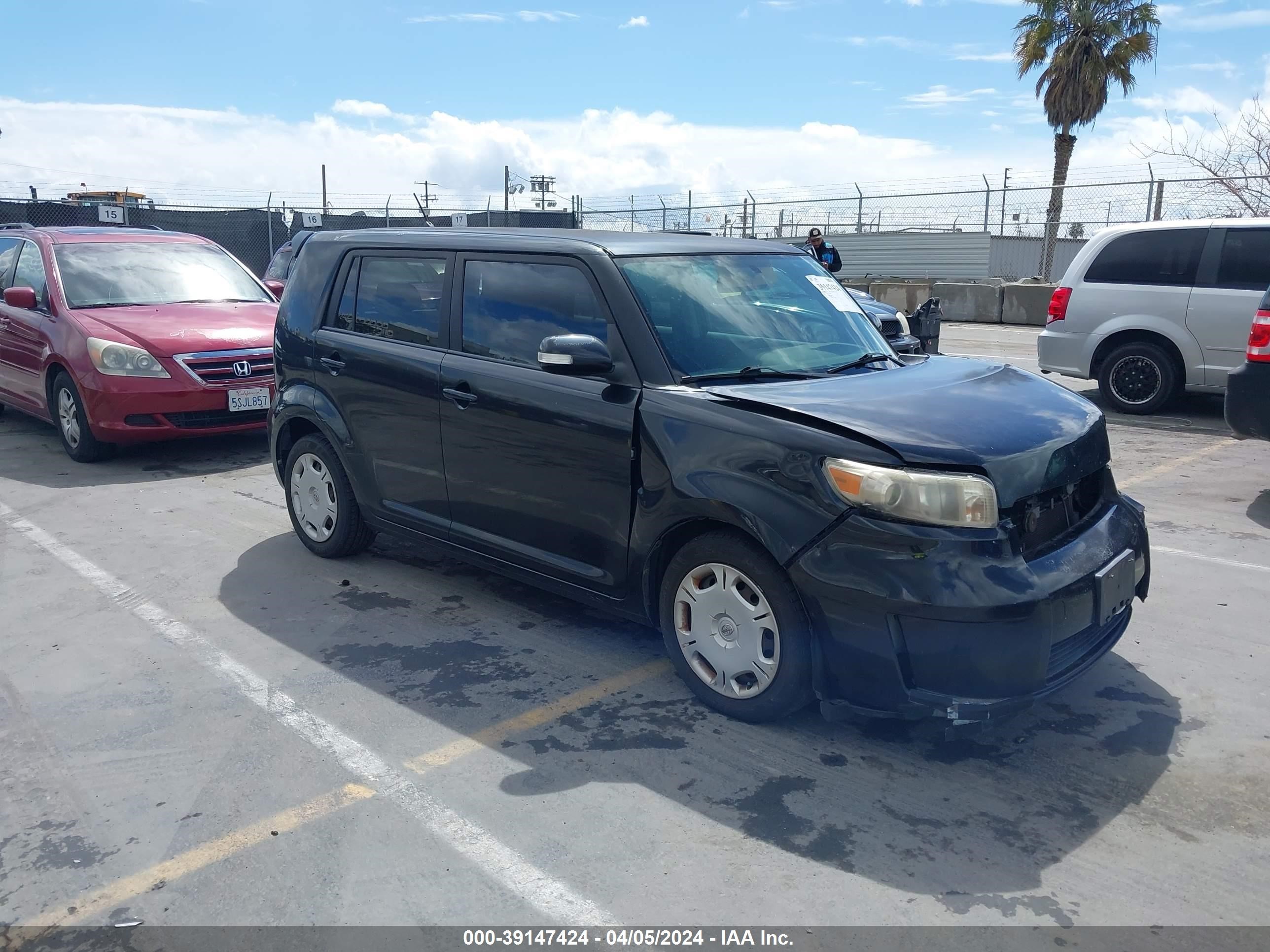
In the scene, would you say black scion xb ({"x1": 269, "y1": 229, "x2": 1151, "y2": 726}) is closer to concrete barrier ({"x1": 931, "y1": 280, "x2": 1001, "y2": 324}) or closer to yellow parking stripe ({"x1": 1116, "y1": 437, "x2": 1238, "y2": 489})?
yellow parking stripe ({"x1": 1116, "y1": 437, "x2": 1238, "y2": 489})

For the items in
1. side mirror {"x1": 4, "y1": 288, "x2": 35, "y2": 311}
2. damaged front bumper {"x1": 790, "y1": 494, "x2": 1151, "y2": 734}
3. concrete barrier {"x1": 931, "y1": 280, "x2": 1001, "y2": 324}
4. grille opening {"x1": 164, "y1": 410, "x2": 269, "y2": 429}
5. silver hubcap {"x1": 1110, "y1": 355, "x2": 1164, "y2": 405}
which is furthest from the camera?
concrete barrier {"x1": 931, "y1": 280, "x2": 1001, "y2": 324}

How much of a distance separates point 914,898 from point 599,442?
197 cm

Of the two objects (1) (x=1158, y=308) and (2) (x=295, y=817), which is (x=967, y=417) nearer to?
(2) (x=295, y=817)

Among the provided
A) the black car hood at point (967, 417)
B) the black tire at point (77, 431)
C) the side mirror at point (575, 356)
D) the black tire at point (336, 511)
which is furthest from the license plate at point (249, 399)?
the black car hood at point (967, 417)

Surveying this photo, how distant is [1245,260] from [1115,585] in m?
6.81

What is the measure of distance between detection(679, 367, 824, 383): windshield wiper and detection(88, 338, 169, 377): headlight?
5535mm

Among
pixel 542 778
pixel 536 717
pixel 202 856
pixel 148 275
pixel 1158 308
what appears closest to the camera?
pixel 202 856

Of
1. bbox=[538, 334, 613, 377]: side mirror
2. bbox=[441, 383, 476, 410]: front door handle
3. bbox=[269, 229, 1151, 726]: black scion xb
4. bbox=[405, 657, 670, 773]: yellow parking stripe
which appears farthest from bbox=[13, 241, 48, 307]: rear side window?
bbox=[405, 657, 670, 773]: yellow parking stripe

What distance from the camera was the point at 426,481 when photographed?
4898 mm

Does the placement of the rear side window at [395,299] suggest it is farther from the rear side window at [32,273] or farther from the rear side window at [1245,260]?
the rear side window at [1245,260]

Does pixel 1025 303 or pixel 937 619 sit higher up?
pixel 1025 303

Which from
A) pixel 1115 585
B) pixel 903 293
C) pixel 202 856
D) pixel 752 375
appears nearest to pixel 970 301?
pixel 903 293

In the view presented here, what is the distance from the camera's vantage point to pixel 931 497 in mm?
3256

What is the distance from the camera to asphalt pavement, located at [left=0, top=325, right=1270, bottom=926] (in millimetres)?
2850
